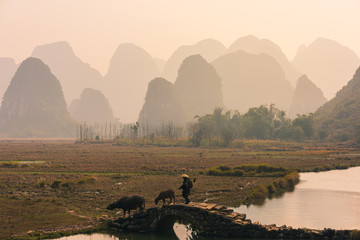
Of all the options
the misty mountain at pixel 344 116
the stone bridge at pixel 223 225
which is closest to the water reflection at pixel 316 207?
the stone bridge at pixel 223 225

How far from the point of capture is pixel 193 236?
26.7 m

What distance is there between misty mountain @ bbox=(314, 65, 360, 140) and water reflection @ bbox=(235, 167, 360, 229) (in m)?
96.7

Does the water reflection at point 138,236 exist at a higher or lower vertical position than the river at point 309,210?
lower

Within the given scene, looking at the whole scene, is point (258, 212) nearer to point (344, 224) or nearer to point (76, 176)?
point (344, 224)

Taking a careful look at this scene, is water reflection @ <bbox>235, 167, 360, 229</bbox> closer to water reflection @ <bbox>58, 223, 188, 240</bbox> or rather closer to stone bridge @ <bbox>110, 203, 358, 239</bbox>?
stone bridge @ <bbox>110, 203, 358, 239</bbox>

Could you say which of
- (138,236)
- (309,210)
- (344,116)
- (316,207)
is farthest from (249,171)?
(344,116)

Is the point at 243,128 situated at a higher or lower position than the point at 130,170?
higher

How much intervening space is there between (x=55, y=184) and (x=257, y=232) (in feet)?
85.5

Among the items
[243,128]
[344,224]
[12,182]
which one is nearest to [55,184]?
[12,182]

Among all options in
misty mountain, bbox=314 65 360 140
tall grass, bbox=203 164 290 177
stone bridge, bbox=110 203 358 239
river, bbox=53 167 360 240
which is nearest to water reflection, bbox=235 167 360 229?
river, bbox=53 167 360 240

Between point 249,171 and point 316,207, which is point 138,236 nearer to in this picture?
point 316,207

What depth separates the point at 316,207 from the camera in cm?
3656

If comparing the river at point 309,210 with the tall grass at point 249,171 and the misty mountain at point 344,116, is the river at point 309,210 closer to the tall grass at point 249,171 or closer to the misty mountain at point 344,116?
the tall grass at point 249,171

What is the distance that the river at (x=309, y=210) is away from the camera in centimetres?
2792
